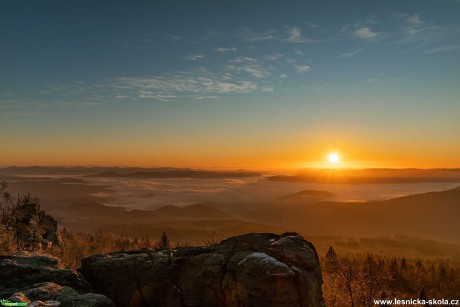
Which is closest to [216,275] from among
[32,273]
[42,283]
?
[42,283]

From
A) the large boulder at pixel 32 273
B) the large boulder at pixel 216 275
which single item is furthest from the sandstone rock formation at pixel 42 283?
the large boulder at pixel 216 275

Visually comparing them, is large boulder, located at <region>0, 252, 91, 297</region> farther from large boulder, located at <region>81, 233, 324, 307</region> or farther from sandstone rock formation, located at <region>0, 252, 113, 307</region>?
large boulder, located at <region>81, 233, 324, 307</region>

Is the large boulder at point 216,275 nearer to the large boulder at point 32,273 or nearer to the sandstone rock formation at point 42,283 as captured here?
the large boulder at point 32,273

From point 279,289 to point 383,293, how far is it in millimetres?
15438

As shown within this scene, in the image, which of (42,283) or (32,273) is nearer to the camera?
(42,283)

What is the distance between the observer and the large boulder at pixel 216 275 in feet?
32.1

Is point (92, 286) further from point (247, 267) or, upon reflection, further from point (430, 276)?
point (430, 276)

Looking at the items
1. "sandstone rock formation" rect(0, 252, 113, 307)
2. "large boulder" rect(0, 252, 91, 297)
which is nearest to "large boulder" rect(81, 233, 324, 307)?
"large boulder" rect(0, 252, 91, 297)

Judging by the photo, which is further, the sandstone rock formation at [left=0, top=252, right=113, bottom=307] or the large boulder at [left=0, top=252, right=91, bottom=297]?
the large boulder at [left=0, top=252, right=91, bottom=297]

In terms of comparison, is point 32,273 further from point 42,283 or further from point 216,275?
point 216,275

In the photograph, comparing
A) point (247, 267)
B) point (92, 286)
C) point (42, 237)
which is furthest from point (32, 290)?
point (42, 237)

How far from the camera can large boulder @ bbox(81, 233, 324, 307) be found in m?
9.77

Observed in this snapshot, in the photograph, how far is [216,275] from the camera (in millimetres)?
11000

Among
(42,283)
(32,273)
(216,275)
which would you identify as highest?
(42,283)
